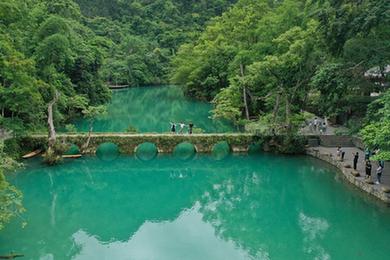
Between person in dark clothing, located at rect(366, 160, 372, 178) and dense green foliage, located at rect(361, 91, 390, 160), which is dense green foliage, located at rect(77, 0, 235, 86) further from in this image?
dense green foliage, located at rect(361, 91, 390, 160)

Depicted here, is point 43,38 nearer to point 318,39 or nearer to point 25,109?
point 25,109

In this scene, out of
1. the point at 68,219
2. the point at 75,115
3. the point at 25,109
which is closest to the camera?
the point at 68,219

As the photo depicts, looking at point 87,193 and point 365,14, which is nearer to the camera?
point 365,14

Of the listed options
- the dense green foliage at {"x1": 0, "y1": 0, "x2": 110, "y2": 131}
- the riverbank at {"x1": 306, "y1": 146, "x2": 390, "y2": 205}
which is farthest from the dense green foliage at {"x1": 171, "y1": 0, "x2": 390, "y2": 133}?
the dense green foliage at {"x1": 0, "y1": 0, "x2": 110, "y2": 131}

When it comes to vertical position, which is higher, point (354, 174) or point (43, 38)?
point (43, 38)

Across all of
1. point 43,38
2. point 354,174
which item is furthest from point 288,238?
point 43,38

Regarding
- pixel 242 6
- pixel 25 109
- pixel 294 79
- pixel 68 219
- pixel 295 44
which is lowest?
pixel 68 219

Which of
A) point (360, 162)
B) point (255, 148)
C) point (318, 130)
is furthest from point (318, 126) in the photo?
point (360, 162)

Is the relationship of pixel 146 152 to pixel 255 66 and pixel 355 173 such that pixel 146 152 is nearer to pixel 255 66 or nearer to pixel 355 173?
pixel 255 66
